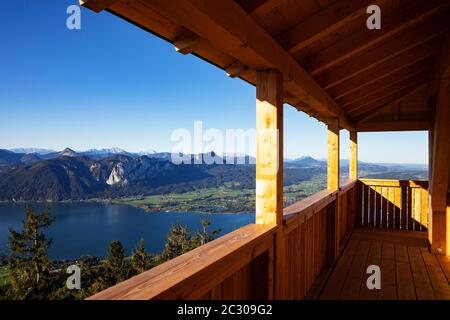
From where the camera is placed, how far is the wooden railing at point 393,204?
5.90m

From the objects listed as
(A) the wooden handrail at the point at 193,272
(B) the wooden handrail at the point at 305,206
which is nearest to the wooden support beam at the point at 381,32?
(B) the wooden handrail at the point at 305,206

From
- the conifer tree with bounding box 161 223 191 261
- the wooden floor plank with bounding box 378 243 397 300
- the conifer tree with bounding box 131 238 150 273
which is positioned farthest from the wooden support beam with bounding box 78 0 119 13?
the conifer tree with bounding box 161 223 191 261

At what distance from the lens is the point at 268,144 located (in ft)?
6.70

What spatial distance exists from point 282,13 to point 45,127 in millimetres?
66498

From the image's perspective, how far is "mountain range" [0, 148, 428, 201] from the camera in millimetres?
66188

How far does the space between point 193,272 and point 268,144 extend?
1.11 meters

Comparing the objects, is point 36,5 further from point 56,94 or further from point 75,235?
Result: point 75,235

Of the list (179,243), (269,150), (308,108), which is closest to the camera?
(269,150)

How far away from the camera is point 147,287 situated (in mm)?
999

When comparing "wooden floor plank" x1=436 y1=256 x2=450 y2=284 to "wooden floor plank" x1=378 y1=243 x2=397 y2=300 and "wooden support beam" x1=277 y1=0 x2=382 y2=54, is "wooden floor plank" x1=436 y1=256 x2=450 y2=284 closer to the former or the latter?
"wooden floor plank" x1=378 y1=243 x2=397 y2=300

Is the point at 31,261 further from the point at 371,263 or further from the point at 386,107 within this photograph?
the point at 386,107

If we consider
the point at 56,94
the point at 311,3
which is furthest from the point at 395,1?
the point at 56,94

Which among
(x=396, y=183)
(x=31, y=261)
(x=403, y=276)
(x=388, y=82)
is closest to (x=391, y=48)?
(x=388, y=82)
